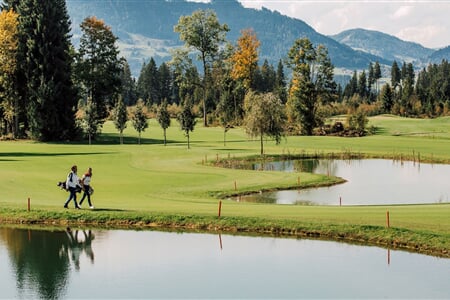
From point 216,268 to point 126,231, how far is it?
8088 millimetres

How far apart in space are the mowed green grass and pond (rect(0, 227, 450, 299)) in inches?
109

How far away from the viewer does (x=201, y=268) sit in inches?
993

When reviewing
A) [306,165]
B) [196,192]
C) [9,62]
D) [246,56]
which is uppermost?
[246,56]

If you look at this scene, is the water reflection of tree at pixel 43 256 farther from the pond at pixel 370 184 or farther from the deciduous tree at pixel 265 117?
the deciduous tree at pixel 265 117

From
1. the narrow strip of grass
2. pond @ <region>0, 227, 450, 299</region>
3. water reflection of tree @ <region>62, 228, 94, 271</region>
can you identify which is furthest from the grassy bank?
water reflection of tree @ <region>62, 228, 94, 271</region>

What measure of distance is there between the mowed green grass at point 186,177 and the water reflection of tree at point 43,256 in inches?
120

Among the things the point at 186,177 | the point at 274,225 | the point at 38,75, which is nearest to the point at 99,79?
the point at 38,75

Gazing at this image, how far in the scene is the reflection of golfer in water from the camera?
88.9ft

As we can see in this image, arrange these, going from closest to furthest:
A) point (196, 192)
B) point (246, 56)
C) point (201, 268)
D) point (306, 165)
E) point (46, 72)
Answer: point (201, 268), point (196, 192), point (306, 165), point (46, 72), point (246, 56)

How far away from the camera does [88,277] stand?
78.6ft

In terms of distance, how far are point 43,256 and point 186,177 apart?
76.0 feet

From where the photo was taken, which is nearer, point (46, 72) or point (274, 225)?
point (274, 225)

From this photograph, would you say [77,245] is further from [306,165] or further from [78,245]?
[306,165]

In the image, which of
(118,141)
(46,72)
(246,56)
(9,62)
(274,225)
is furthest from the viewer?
(246,56)
